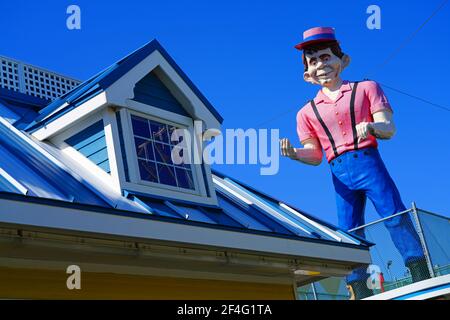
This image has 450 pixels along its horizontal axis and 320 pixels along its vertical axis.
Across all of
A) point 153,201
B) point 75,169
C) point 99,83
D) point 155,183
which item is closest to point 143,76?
point 99,83

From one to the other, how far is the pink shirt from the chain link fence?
2.72 meters

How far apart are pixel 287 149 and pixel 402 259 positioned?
3.30 metres

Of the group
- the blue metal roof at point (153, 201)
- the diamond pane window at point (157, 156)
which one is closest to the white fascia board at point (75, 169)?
the blue metal roof at point (153, 201)

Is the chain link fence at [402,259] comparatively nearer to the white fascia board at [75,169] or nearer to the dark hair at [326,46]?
the dark hair at [326,46]

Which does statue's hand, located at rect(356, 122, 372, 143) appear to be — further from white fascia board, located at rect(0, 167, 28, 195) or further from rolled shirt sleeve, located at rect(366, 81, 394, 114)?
white fascia board, located at rect(0, 167, 28, 195)

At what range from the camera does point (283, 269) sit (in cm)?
730

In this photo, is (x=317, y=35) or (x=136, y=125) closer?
(x=136, y=125)

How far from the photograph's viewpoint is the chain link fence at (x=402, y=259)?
10.2 m

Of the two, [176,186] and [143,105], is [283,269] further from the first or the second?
[143,105]

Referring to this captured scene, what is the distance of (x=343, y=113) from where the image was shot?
13203 mm

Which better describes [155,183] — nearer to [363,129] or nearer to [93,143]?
[93,143]

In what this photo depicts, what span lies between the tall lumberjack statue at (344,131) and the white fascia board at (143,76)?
4780mm

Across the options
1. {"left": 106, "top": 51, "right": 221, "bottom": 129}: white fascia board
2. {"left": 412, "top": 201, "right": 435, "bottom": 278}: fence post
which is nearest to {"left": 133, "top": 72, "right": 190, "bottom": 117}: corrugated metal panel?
{"left": 106, "top": 51, "right": 221, "bottom": 129}: white fascia board

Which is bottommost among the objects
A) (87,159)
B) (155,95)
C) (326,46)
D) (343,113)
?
(87,159)
